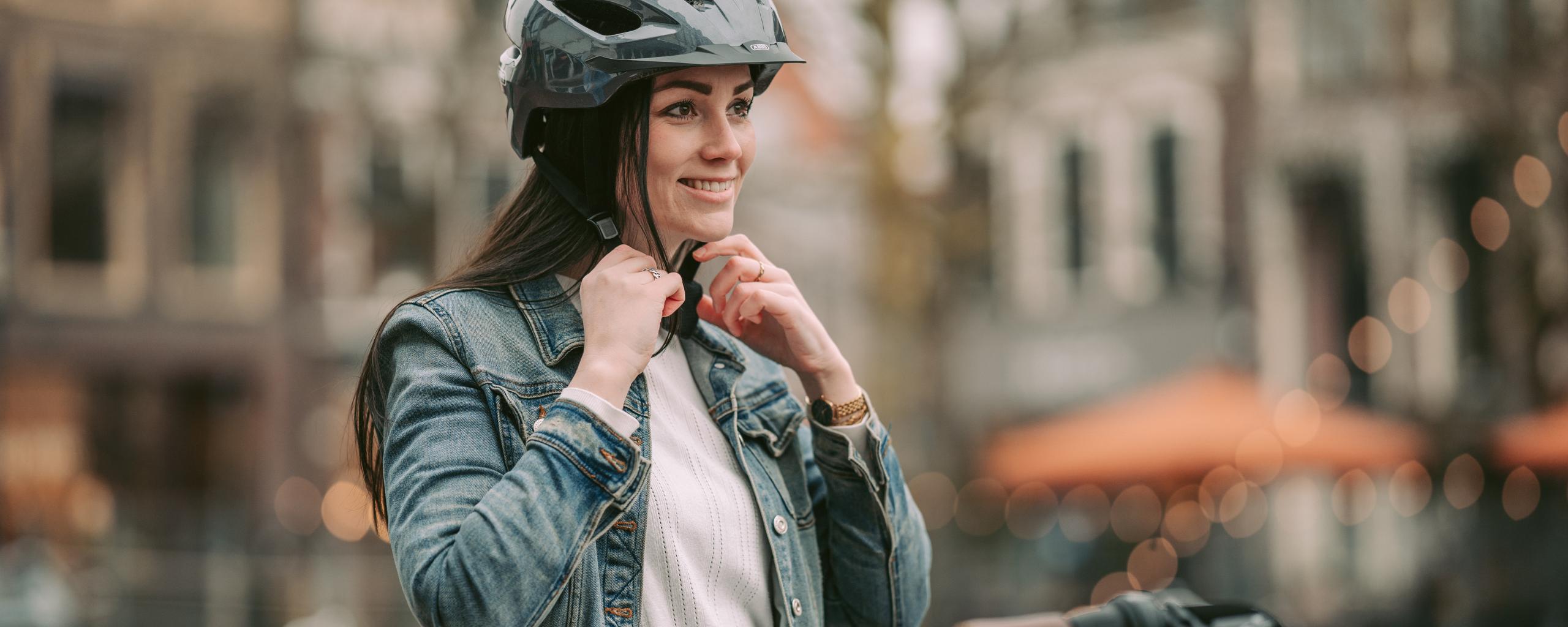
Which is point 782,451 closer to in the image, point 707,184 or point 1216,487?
point 707,184

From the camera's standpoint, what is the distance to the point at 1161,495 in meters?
11.7

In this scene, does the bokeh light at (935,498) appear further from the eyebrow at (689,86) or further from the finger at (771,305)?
the eyebrow at (689,86)

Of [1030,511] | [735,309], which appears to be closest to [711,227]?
[735,309]

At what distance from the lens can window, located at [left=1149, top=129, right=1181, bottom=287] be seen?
1923cm

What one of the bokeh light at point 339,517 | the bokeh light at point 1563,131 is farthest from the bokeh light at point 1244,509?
the bokeh light at point 339,517

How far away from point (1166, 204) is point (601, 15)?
59.9 ft

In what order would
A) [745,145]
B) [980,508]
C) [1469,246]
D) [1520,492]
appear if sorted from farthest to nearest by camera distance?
[1469,246] → [980,508] → [1520,492] → [745,145]

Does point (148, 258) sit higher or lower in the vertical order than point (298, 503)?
higher

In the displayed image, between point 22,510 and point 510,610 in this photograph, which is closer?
point 510,610

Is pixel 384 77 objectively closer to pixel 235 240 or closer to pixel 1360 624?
pixel 235 240

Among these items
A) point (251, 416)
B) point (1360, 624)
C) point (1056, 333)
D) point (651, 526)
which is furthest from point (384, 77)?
point (651, 526)

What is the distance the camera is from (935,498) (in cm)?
1416

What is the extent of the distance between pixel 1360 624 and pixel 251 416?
1748cm

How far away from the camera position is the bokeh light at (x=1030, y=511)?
1327cm
